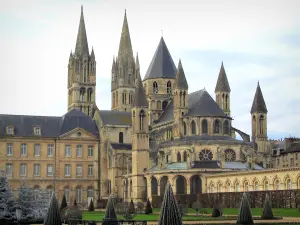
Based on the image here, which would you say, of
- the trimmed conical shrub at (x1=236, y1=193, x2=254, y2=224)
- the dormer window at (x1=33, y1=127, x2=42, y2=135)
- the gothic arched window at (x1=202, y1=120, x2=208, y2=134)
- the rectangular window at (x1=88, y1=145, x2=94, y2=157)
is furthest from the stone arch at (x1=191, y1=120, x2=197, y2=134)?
the trimmed conical shrub at (x1=236, y1=193, x2=254, y2=224)

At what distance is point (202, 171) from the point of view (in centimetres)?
9031

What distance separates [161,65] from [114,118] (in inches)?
625

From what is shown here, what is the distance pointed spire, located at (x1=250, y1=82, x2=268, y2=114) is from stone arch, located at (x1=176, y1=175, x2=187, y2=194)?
18436 mm

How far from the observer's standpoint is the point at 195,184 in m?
90.9

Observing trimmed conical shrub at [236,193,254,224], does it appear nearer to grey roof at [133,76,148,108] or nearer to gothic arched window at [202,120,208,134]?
gothic arched window at [202,120,208,134]

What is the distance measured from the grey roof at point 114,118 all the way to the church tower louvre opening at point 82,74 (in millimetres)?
18218

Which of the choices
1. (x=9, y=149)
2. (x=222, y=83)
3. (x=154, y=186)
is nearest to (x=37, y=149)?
(x=9, y=149)

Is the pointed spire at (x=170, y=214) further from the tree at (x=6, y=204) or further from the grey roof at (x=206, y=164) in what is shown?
the grey roof at (x=206, y=164)

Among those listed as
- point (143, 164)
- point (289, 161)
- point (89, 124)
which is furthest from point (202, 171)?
point (289, 161)

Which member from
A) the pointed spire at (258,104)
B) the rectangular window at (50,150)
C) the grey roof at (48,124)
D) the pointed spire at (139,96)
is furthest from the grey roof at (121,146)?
the pointed spire at (258,104)

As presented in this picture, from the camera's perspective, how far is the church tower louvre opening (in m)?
128

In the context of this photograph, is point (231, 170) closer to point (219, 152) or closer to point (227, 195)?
point (219, 152)

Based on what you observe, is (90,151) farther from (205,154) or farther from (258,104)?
(258,104)

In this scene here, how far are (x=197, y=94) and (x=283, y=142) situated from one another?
33693mm
